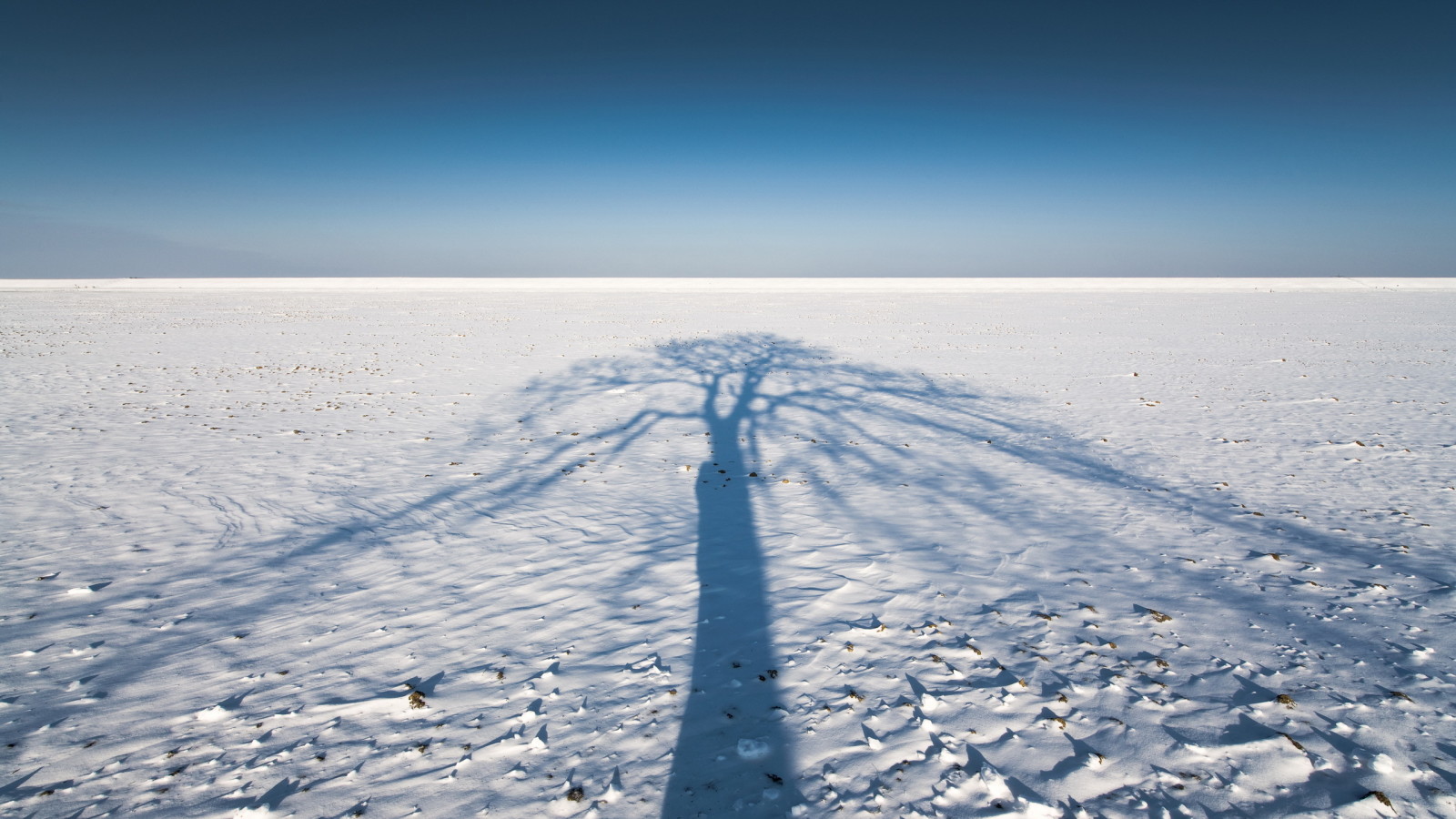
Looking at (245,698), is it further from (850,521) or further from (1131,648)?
(1131,648)

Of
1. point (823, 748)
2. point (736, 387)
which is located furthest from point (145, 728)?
point (736, 387)

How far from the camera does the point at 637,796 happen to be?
10.7ft

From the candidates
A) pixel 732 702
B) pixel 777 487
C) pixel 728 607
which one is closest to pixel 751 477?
pixel 777 487

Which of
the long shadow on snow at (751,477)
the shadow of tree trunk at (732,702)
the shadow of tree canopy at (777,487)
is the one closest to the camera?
the shadow of tree trunk at (732,702)

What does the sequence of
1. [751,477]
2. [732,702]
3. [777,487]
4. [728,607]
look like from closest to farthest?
1. [732,702]
2. [728,607]
3. [777,487]
4. [751,477]

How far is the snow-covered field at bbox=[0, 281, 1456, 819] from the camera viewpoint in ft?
11.1

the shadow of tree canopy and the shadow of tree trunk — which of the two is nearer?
the shadow of tree trunk

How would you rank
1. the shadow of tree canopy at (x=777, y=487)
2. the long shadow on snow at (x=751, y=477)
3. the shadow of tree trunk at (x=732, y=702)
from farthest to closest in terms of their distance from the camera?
1. the shadow of tree canopy at (x=777, y=487)
2. the long shadow on snow at (x=751, y=477)
3. the shadow of tree trunk at (x=732, y=702)

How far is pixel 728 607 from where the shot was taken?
5148mm

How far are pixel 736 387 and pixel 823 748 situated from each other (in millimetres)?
11582

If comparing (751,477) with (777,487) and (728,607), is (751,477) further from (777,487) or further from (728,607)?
(728,607)

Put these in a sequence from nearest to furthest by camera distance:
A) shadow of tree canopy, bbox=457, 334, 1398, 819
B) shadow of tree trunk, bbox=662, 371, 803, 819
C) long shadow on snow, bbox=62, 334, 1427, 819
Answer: shadow of tree trunk, bbox=662, 371, 803, 819 → long shadow on snow, bbox=62, 334, 1427, 819 → shadow of tree canopy, bbox=457, 334, 1398, 819

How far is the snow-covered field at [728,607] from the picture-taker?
11.1 feet

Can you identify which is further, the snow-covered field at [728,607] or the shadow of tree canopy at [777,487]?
the shadow of tree canopy at [777,487]
